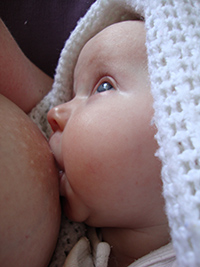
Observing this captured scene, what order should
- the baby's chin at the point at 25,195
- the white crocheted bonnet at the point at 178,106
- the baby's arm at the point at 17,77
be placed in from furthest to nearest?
the baby's arm at the point at 17,77, the baby's chin at the point at 25,195, the white crocheted bonnet at the point at 178,106

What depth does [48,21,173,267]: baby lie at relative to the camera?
1.84ft

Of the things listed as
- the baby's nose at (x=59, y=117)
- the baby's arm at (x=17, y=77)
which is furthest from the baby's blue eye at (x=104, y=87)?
the baby's arm at (x=17, y=77)

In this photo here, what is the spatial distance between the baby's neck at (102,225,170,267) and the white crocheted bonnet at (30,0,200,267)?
0.24m


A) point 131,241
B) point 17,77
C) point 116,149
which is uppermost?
point 17,77

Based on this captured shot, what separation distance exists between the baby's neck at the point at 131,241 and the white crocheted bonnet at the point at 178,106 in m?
0.24

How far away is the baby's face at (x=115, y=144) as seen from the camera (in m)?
0.56

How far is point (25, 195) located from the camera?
0.53m

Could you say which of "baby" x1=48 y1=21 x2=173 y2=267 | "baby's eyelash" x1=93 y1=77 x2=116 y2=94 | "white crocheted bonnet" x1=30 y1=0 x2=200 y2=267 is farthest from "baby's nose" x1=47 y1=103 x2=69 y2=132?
"white crocheted bonnet" x1=30 y1=0 x2=200 y2=267

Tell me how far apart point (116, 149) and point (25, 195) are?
0.22 m

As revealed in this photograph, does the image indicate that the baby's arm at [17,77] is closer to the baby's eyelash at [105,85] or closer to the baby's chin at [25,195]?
the baby's chin at [25,195]

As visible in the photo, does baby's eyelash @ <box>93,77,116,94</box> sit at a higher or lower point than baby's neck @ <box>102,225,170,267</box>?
higher

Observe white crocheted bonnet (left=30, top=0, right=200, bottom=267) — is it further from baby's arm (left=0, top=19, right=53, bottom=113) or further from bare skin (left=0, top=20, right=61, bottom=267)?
baby's arm (left=0, top=19, right=53, bottom=113)

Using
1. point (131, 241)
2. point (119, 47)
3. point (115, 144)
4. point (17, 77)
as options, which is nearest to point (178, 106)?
point (115, 144)

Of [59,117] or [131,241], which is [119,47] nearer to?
[59,117]
